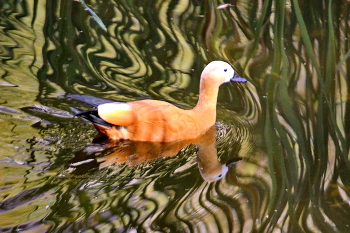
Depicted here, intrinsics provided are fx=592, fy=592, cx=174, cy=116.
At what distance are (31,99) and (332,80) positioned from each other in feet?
10.8

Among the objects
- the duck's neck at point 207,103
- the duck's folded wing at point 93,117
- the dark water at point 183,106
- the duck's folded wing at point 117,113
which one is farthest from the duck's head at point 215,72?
the duck's folded wing at point 93,117

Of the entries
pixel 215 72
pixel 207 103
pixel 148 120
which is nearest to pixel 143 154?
pixel 148 120

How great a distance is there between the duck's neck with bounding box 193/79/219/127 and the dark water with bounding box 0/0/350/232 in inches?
6.2

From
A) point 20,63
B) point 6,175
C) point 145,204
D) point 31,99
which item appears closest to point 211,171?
point 145,204

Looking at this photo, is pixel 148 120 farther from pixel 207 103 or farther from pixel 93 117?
pixel 207 103

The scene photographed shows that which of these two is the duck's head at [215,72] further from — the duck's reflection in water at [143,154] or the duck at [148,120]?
the duck's reflection in water at [143,154]

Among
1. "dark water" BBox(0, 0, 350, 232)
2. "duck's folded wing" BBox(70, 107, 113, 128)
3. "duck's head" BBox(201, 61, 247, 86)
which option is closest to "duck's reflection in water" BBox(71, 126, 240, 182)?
"dark water" BBox(0, 0, 350, 232)

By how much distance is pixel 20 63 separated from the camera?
682cm

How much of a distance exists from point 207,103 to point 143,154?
0.98 metres

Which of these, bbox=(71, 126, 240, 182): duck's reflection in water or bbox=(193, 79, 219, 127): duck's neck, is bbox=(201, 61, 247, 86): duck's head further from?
bbox=(71, 126, 240, 182): duck's reflection in water

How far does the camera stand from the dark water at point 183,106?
4.39 m

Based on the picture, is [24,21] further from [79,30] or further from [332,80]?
[332,80]

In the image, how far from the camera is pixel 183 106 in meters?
6.34

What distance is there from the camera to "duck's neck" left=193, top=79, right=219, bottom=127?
19.7 feet
